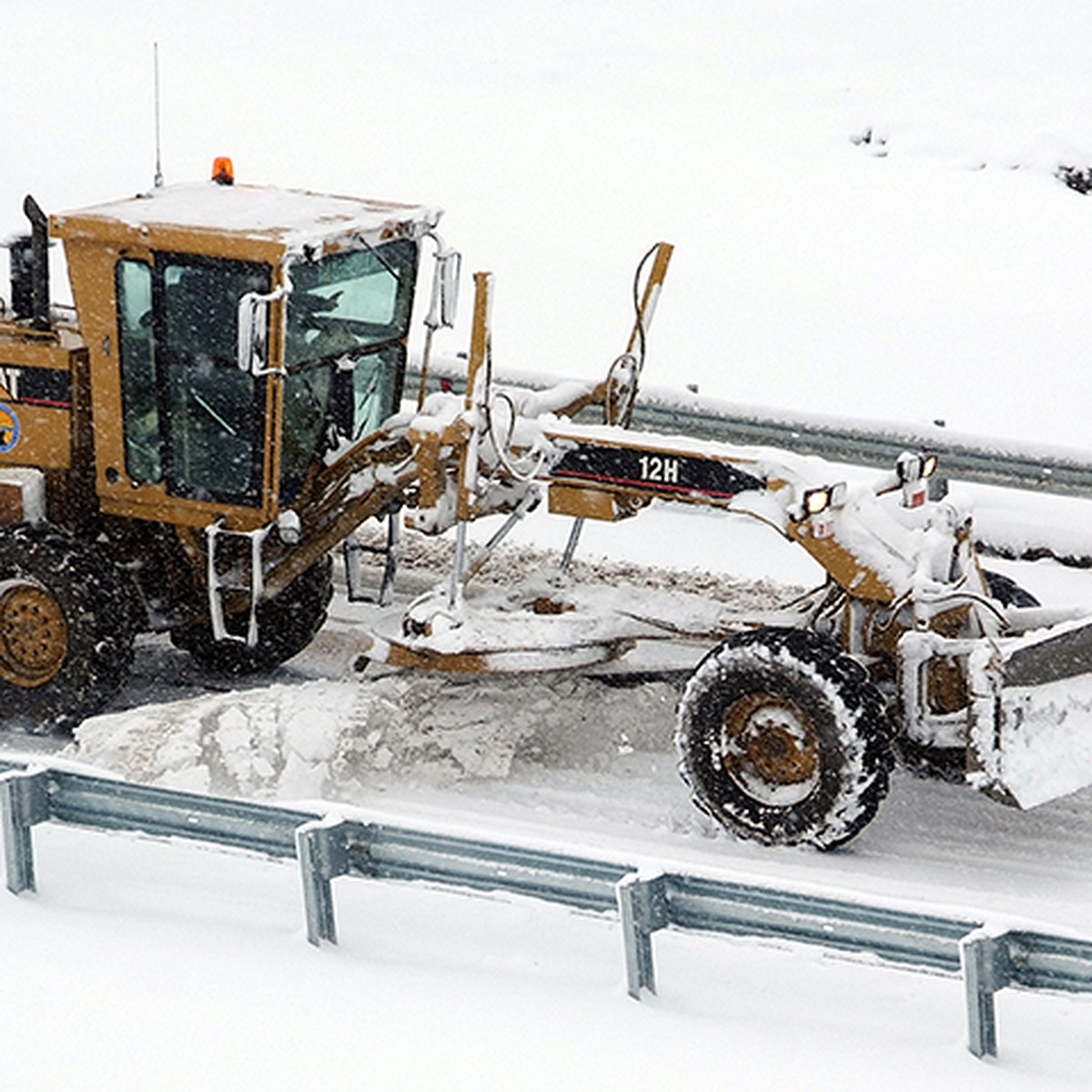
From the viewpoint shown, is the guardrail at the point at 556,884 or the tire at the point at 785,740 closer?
the guardrail at the point at 556,884

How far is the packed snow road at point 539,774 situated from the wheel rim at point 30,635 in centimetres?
27

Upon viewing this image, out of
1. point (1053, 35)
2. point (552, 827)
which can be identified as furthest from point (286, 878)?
point (1053, 35)

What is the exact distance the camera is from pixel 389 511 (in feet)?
30.2

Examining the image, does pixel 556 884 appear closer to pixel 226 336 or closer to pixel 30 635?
pixel 226 336

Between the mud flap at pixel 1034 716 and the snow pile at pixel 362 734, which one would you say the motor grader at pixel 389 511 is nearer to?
the mud flap at pixel 1034 716

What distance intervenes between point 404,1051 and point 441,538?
20.0ft

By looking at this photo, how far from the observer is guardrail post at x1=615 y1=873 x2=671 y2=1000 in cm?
620

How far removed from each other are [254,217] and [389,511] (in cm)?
135

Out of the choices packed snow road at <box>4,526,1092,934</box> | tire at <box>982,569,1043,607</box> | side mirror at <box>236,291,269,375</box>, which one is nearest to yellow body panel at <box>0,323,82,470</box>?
packed snow road at <box>4,526,1092,934</box>

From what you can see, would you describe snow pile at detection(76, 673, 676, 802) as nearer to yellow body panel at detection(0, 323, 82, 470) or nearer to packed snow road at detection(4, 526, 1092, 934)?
packed snow road at detection(4, 526, 1092, 934)

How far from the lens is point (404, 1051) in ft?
19.1

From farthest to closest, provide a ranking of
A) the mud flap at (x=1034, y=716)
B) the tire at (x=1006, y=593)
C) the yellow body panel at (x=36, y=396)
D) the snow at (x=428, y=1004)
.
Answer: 1. the yellow body panel at (x=36, y=396)
2. the tire at (x=1006, y=593)
3. the mud flap at (x=1034, y=716)
4. the snow at (x=428, y=1004)

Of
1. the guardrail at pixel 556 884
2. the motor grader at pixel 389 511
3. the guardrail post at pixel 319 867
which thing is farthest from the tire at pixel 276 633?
the guardrail post at pixel 319 867

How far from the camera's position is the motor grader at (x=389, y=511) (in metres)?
7.79
